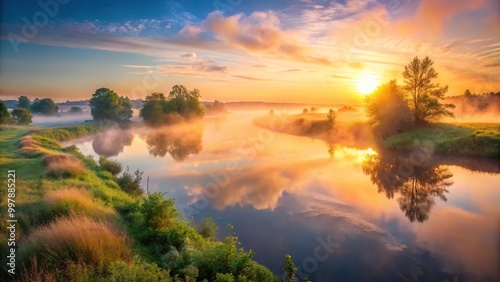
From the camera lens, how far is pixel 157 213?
41.7 ft

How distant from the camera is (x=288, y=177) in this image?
2744 cm

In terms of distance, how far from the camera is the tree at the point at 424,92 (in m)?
43.8

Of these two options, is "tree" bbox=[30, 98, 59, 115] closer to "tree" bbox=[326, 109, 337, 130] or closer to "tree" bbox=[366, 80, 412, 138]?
"tree" bbox=[326, 109, 337, 130]

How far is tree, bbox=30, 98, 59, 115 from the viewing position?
365 ft

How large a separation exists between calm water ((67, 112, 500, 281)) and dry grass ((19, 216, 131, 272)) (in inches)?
279

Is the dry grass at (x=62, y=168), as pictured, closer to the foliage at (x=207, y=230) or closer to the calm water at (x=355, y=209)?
the calm water at (x=355, y=209)

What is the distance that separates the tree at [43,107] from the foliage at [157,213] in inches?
4959

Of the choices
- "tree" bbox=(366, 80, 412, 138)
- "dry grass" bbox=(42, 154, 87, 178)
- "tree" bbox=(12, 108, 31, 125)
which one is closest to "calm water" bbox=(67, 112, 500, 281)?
"dry grass" bbox=(42, 154, 87, 178)

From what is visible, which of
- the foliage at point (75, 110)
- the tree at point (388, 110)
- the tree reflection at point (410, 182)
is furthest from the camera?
the foliage at point (75, 110)

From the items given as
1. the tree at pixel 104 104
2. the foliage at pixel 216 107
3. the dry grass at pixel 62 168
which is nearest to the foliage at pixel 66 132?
the tree at pixel 104 104

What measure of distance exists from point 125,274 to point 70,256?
2.57m

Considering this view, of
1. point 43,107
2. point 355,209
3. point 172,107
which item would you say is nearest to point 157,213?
point 355,209

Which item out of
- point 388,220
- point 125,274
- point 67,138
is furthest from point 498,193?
point 67,138

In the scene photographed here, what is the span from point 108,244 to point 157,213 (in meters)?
4.25
